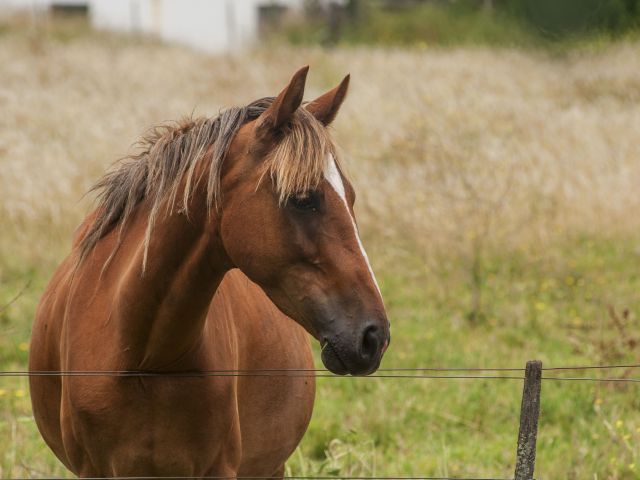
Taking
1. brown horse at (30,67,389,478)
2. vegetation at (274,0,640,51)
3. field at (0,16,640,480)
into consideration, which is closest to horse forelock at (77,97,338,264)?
Result: brown horse at (30,67,389,478)

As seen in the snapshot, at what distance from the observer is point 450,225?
31.3 feet

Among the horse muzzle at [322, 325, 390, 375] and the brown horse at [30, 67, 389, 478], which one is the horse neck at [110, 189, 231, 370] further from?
the horse muzzle at [322, 325, 390, 375]

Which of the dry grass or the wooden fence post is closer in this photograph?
the wooden fence post

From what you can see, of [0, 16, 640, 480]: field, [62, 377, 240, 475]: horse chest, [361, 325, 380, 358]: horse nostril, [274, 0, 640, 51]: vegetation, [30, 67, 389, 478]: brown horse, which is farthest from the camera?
[274, 0, 640, 51]: vegetation

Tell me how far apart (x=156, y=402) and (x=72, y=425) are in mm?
368

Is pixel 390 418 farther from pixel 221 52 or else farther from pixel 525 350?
pixel 221 52

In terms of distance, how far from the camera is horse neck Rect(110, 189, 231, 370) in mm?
2955

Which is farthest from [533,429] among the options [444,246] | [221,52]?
[221,52]

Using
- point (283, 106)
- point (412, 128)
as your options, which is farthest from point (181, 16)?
point (283, 106)

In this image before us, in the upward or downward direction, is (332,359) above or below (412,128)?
above

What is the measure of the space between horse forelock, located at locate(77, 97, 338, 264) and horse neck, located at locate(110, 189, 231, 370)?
0.20 feet

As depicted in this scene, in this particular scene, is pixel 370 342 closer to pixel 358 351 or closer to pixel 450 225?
pixel 358 351

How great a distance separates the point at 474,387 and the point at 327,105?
391 cm

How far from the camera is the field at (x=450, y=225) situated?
5.71m
